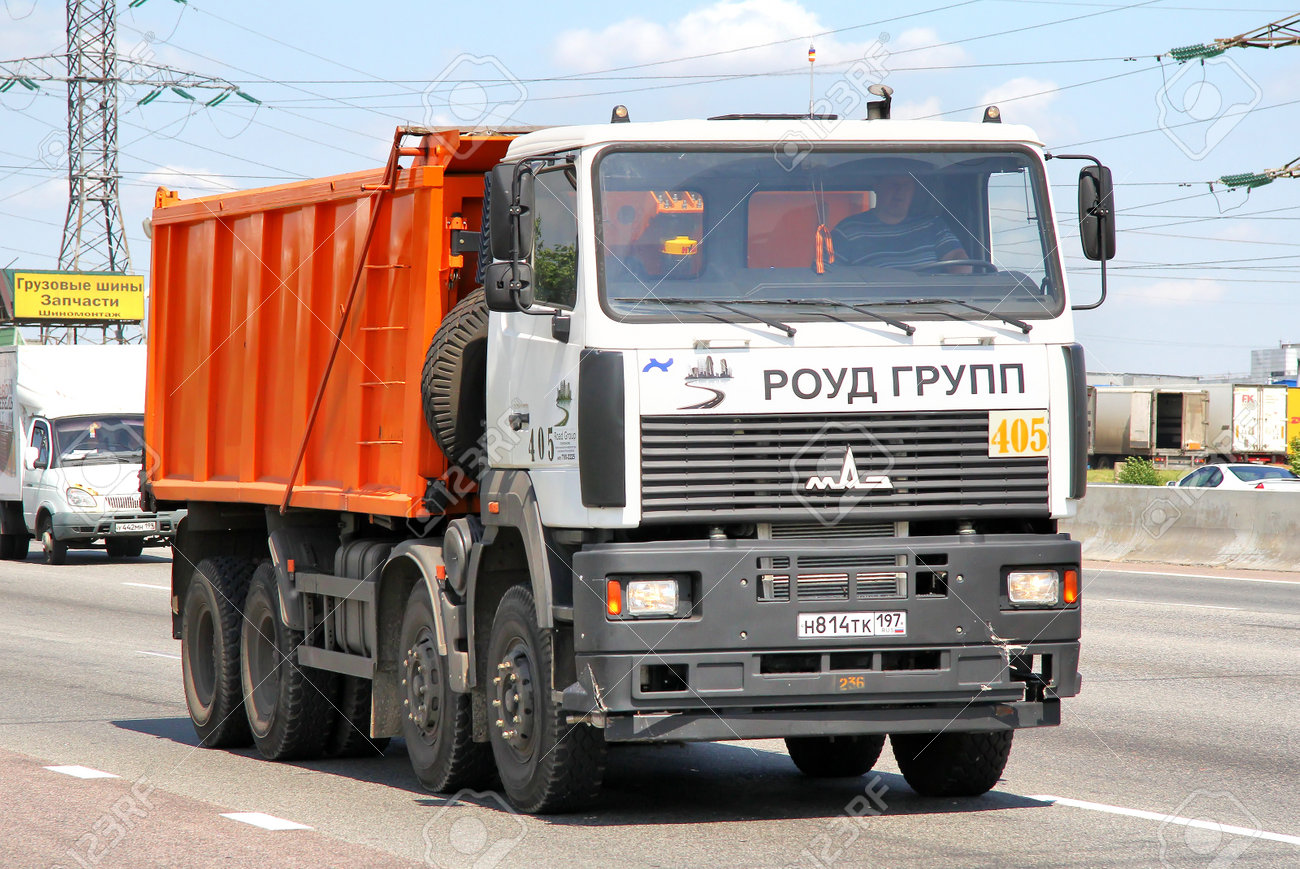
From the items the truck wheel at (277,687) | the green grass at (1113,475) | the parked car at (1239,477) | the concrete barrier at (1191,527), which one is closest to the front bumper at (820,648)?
the truck wheel at (277,687)

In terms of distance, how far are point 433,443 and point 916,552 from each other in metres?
2.62

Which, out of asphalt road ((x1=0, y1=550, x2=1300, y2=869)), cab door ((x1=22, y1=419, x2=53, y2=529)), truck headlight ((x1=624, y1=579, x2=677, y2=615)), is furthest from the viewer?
cab door ((x1=22, y1=419, x2=53, y2=529))

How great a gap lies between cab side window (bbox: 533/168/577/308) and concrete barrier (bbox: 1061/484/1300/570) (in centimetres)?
1587

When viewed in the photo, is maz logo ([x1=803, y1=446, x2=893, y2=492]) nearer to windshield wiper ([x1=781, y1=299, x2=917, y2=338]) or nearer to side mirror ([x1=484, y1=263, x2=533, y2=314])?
windshield wiper ([x1=781, y1=299, x2=917, y2=338])

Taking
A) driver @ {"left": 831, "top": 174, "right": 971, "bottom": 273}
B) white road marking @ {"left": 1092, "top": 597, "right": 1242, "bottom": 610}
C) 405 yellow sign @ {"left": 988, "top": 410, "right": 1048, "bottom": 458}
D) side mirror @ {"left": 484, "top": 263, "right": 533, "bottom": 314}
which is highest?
driver @ {"left": 831, "top": 174, "right": 971, "bottom": 273}

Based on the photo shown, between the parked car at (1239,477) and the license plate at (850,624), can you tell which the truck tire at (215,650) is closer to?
the license plate at (850,624)

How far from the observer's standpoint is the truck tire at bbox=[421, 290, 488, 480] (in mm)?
8227

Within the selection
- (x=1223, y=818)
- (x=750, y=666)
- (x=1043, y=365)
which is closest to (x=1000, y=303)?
(x=1043, y=365)

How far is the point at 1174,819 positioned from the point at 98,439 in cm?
2214

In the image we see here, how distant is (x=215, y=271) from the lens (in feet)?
36.2

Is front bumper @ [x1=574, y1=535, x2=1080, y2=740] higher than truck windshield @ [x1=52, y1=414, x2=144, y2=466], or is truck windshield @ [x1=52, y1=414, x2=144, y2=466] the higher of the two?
truck windshield @ [x1=52, y1=414, x2=144, y2=466]

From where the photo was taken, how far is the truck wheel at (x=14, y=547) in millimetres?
28594

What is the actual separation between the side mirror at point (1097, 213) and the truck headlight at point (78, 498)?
21.0 metres

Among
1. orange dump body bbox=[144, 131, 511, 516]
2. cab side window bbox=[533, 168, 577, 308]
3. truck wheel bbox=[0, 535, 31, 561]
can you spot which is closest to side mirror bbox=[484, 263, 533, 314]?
cab side window bbox=[533, 168, 577, 308]
